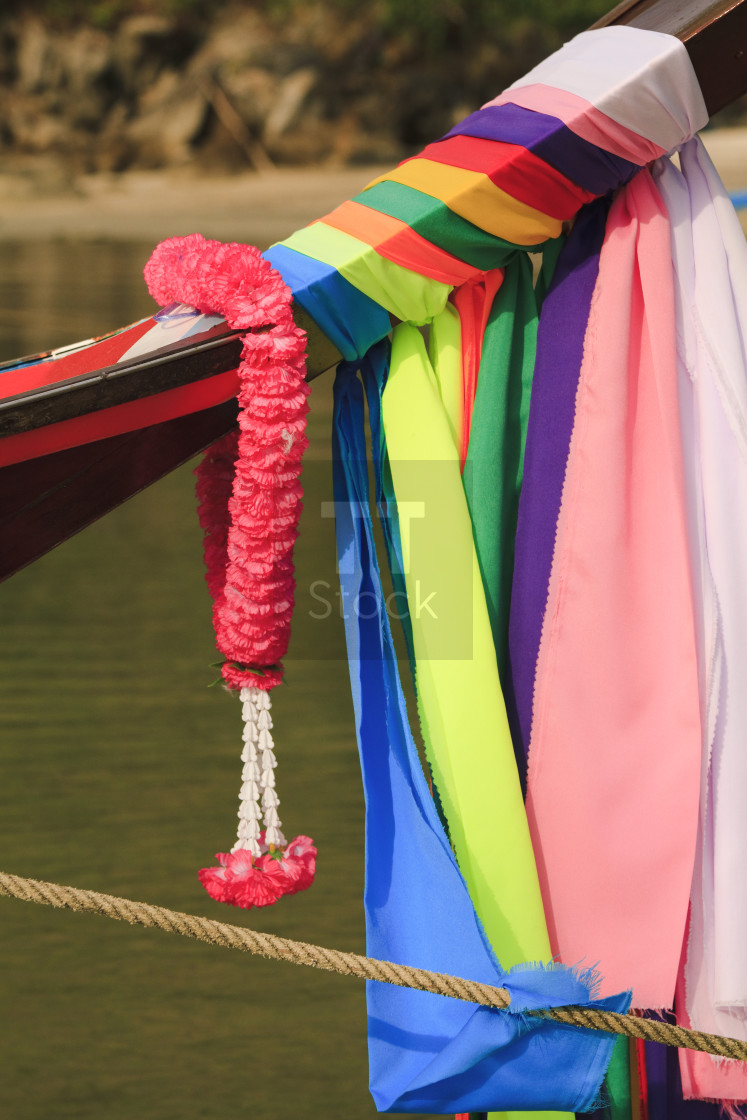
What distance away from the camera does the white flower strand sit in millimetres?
1368

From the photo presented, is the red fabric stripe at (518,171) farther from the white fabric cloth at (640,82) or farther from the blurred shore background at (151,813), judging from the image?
the blurred shore background at (151,813)

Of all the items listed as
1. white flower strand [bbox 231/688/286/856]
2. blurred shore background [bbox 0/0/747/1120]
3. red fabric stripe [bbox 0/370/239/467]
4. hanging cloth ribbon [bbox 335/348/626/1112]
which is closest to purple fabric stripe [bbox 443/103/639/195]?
red fabric stripe [bbox 0/370/239/467]

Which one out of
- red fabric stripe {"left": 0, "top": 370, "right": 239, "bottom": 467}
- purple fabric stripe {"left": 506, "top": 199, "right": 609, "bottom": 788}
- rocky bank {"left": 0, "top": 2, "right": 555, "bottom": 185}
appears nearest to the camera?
red fabric stripe {"left": 0, "top": 370, "right": 239, "bottom": 467}

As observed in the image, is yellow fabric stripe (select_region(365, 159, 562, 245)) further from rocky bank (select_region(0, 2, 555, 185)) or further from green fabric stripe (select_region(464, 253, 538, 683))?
rocky bank (select_region(0, 2, 555, 185))

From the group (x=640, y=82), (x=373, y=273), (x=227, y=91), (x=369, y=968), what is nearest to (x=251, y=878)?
(x=369, y=968)

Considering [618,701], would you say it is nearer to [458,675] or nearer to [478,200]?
[458,675]

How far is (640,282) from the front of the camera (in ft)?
4.69

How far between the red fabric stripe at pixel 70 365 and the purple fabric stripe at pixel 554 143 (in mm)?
403

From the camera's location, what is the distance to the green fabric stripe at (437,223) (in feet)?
4.50

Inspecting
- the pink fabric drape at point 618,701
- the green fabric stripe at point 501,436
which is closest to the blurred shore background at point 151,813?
the green fabric stripe at point 501,436

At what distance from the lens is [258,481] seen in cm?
132

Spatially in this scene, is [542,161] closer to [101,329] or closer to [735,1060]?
[735,1060]

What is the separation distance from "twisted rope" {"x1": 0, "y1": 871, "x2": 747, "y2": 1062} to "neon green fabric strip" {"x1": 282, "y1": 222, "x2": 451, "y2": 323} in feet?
2.11

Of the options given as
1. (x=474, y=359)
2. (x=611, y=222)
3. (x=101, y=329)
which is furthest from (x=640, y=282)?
(x=101, y=329)
